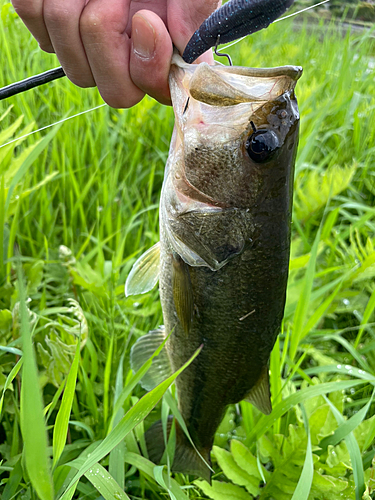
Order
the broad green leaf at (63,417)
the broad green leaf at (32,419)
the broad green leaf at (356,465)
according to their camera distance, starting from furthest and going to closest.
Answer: the broad green leaf at (356,465) → the broad green leaf at (63,417) → the broad green leaf at (32,419)

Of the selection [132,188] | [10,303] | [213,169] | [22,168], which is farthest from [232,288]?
[132,188]

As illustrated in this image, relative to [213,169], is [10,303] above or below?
below

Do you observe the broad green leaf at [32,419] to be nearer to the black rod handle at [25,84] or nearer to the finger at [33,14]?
the black rod handle at [25,84]

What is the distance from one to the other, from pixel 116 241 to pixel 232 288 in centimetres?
118

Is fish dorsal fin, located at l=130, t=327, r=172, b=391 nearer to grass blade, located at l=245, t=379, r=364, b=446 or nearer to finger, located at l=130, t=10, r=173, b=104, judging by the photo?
grass blade, located at l=245, t=379, r=364, b=446

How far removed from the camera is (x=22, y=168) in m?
1.97

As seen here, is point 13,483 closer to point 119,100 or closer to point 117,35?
point 119,100

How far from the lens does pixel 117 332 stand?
2039mm

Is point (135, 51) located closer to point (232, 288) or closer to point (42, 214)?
point (232, 288)

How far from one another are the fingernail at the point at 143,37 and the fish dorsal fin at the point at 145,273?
65 centimetres

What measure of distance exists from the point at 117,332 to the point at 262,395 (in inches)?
29.2

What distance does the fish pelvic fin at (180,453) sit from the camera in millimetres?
1644

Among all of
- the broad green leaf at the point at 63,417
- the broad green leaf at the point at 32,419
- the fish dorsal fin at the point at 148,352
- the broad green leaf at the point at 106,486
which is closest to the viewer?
the broad green leaf at the point at 32,419

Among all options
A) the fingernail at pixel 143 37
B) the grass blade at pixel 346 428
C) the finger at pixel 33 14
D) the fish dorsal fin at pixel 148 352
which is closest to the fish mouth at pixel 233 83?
the fingernail at pixel 143 37
